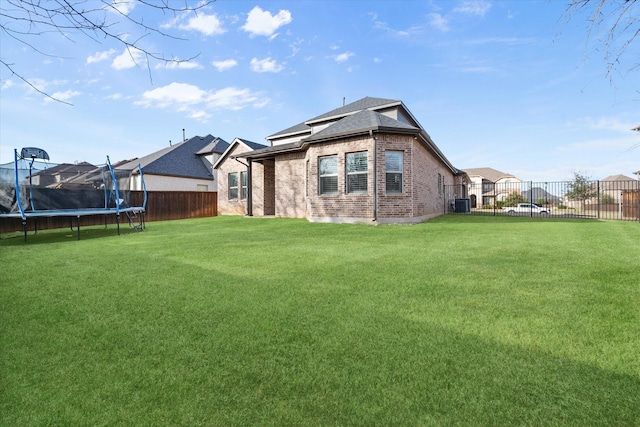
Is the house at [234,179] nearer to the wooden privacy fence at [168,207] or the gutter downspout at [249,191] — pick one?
the gutter downspout at [249,191]

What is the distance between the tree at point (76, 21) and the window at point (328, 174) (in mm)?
9425

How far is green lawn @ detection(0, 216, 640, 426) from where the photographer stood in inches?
56.9

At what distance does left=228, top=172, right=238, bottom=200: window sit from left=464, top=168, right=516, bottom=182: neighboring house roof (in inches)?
2050

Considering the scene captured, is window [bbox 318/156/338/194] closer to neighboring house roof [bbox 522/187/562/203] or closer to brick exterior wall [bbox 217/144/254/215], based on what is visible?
brick exterior wall [bbox 217/144/254/215]

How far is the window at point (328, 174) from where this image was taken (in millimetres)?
11570

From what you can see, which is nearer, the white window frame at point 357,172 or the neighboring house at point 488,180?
the white window frame at point 357,172

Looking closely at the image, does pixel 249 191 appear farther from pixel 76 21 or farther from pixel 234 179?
pixel 76 21

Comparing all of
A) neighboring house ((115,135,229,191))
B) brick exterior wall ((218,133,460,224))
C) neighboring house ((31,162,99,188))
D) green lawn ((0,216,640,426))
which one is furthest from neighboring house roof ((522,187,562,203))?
neighboring house ((115,135,229,191))

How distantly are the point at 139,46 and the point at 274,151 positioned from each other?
12567 mm

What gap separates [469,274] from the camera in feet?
12.5

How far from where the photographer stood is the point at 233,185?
18.7 meters

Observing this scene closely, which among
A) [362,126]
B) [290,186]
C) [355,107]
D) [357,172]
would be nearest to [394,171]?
[357,172]

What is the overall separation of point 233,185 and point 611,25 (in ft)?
59.6

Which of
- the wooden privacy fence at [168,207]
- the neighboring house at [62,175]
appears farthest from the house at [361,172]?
the neighboring house at [62,175]
